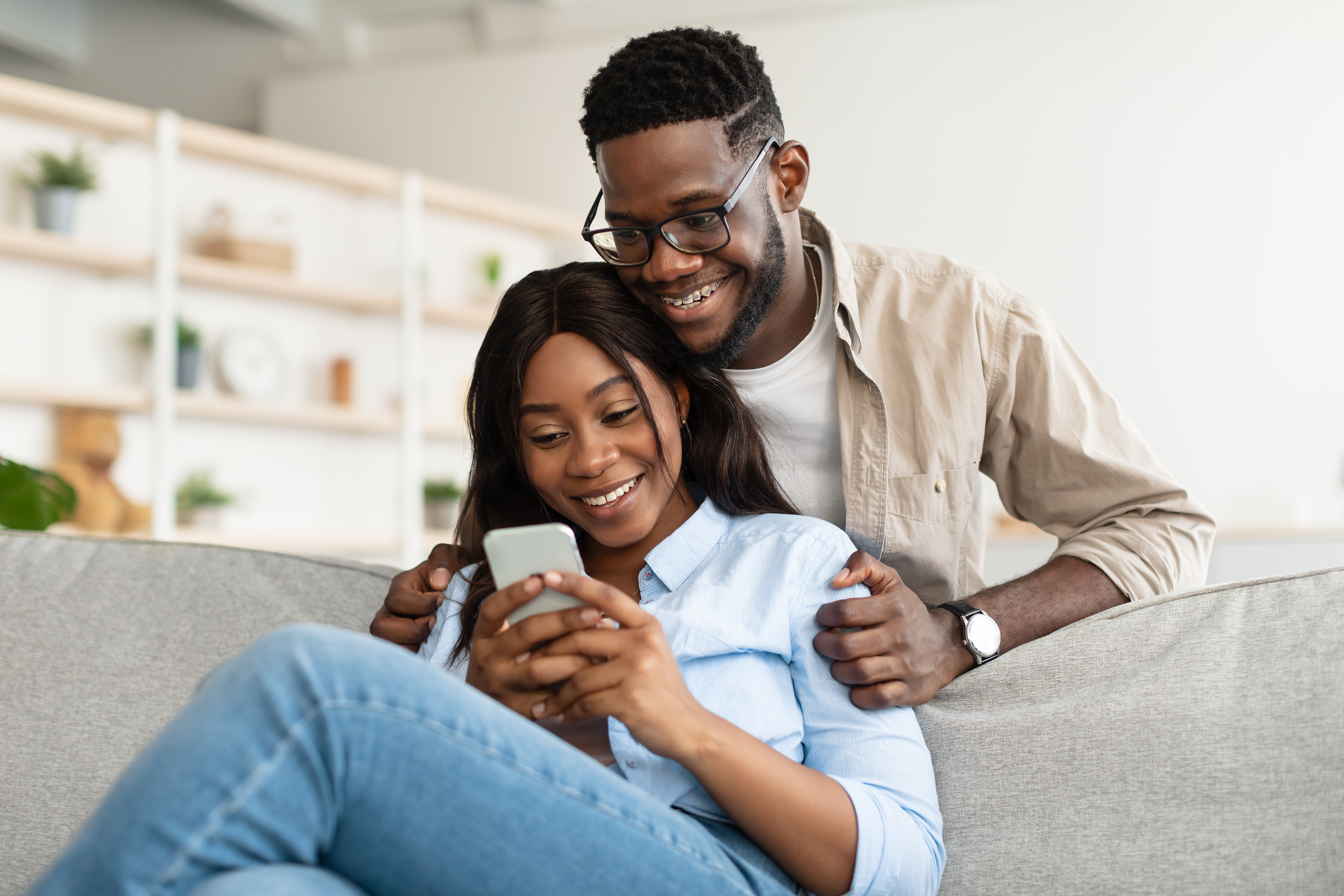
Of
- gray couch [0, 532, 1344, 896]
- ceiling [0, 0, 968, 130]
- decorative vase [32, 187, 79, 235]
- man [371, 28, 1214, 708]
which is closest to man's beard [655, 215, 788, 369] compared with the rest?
man [371, 28, 1214, 708]

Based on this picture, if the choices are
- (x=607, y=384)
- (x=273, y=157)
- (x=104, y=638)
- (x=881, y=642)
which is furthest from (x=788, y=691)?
(x=273, y=157)

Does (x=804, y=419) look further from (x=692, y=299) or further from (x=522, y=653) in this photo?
(x=522, y=653)

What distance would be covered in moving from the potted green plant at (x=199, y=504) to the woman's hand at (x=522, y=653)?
347 cm

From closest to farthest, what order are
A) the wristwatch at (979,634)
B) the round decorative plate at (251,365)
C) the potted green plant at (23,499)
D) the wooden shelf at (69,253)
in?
1. the wristwatch at (979,634)
2. the potted green plant at (23,499)
3. the wooden shelf at (69,253)
4. the round decorative plate at (251,365)

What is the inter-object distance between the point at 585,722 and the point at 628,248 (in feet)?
2.04

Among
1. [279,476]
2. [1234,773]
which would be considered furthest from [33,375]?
[1234,773]

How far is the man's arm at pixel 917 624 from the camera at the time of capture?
114cm

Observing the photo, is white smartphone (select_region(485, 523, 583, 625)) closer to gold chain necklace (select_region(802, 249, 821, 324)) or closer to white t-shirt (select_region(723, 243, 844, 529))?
white t-shirt (select_region(723, 243, 844, 529))

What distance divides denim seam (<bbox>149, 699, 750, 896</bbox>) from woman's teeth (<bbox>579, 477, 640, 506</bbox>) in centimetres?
50

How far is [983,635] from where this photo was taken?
1.31 m

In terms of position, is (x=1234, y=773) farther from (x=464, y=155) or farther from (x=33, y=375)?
(x=464, y=155)

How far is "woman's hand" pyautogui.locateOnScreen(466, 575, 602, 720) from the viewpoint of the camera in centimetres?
103

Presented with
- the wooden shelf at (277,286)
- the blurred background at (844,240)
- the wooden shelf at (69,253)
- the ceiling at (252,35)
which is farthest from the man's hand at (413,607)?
the ceiling at (252,35)

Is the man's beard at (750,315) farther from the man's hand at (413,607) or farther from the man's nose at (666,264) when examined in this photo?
the man's hand at (413,607)
